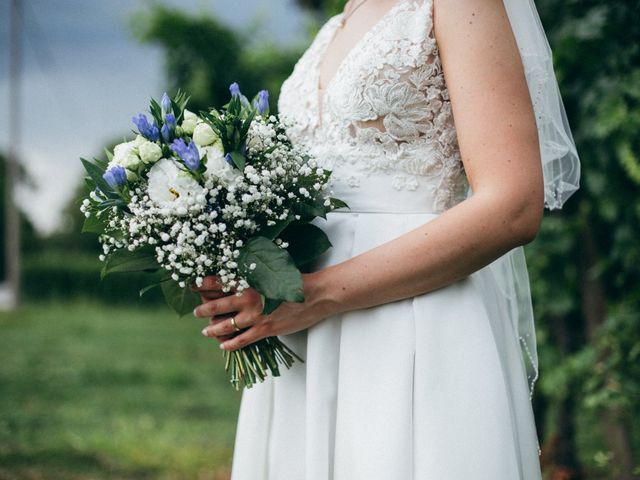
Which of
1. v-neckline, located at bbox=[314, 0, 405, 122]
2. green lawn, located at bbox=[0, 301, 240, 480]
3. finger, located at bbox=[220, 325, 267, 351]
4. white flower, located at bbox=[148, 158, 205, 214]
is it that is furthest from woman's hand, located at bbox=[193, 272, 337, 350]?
green lawn, located at bbox=[0, 301, 240, 480]

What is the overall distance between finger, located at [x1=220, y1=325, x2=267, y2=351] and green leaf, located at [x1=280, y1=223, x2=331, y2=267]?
0.19m

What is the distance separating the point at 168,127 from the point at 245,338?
21.6 inches

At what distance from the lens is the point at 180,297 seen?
1934 mm

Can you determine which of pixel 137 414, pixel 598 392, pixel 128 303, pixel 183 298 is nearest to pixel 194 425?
pixel 137 414

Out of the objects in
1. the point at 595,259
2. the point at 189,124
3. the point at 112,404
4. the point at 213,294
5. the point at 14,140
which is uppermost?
the point at 14,140

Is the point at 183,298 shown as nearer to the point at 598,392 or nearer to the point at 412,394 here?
the point at 412,394

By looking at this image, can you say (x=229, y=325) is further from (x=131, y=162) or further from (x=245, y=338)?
(x=131, y=162)

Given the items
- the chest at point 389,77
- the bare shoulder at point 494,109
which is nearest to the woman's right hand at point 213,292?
the chest at point 389,77

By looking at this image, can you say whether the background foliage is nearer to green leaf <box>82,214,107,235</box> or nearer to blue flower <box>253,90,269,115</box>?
blue flower <box>253,90,269,115</box>

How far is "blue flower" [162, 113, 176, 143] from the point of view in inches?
63.4

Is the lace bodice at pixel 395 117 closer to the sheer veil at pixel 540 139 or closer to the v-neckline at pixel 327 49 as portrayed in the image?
the v-neckline at pixel 327 49

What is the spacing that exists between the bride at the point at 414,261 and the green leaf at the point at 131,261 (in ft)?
0.50

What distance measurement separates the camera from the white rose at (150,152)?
5.15ft

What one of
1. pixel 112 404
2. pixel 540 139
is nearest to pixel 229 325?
pixel 540 139
